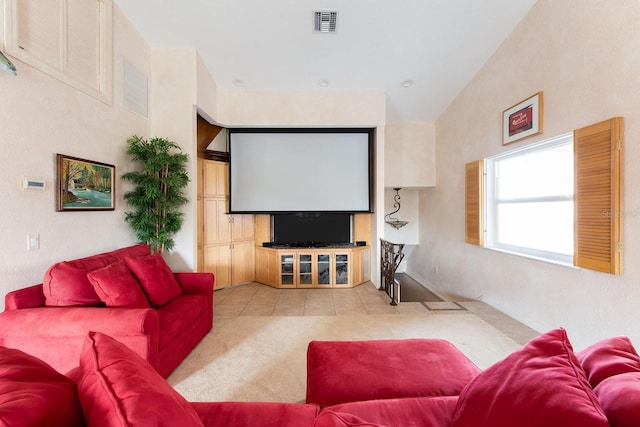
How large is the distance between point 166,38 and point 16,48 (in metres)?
1.76

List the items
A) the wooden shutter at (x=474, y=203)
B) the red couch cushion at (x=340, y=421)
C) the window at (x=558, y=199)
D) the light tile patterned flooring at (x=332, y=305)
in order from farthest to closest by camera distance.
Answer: the wooden shutter at (x=474, y=203), the light tile patterned flooring at (x=332, y=305), the window at (x=558, y=199), the red couch cushion at (x=340, y=421)

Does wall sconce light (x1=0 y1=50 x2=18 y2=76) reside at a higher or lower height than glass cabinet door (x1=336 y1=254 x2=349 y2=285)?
higher

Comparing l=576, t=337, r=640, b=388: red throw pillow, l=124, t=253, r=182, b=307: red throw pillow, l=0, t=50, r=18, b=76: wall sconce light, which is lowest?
l=124, t=253, r=182, b=307: red throw pillow

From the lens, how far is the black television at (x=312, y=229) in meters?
4.94

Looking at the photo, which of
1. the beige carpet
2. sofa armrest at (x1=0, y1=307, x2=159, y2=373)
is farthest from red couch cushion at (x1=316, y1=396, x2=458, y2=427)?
sofa armrest at (x1=0, y1=307, x2=159, y2=373)

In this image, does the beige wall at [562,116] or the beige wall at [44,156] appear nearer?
the beige wall at [44,156]

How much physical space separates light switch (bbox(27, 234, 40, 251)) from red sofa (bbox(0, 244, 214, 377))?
311 millimetres

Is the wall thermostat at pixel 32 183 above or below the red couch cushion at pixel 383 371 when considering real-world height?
above

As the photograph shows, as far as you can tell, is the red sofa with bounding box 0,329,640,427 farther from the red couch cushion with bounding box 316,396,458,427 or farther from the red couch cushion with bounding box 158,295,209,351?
the red couch cushion with bounding box 158,295,209,351

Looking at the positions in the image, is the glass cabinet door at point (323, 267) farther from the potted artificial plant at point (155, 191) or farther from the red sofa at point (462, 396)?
the red sofa at point (462, 396)

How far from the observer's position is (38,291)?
1.93 meters

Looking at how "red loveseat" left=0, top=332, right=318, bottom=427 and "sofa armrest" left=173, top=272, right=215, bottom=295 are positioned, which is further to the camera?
"sofa armrest" left=173, top=272, right=215, bottom=295

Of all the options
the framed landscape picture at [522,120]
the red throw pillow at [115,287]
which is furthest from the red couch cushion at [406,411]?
the framed landscape picture at [522,120]

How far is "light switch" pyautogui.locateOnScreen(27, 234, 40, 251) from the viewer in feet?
6.72
